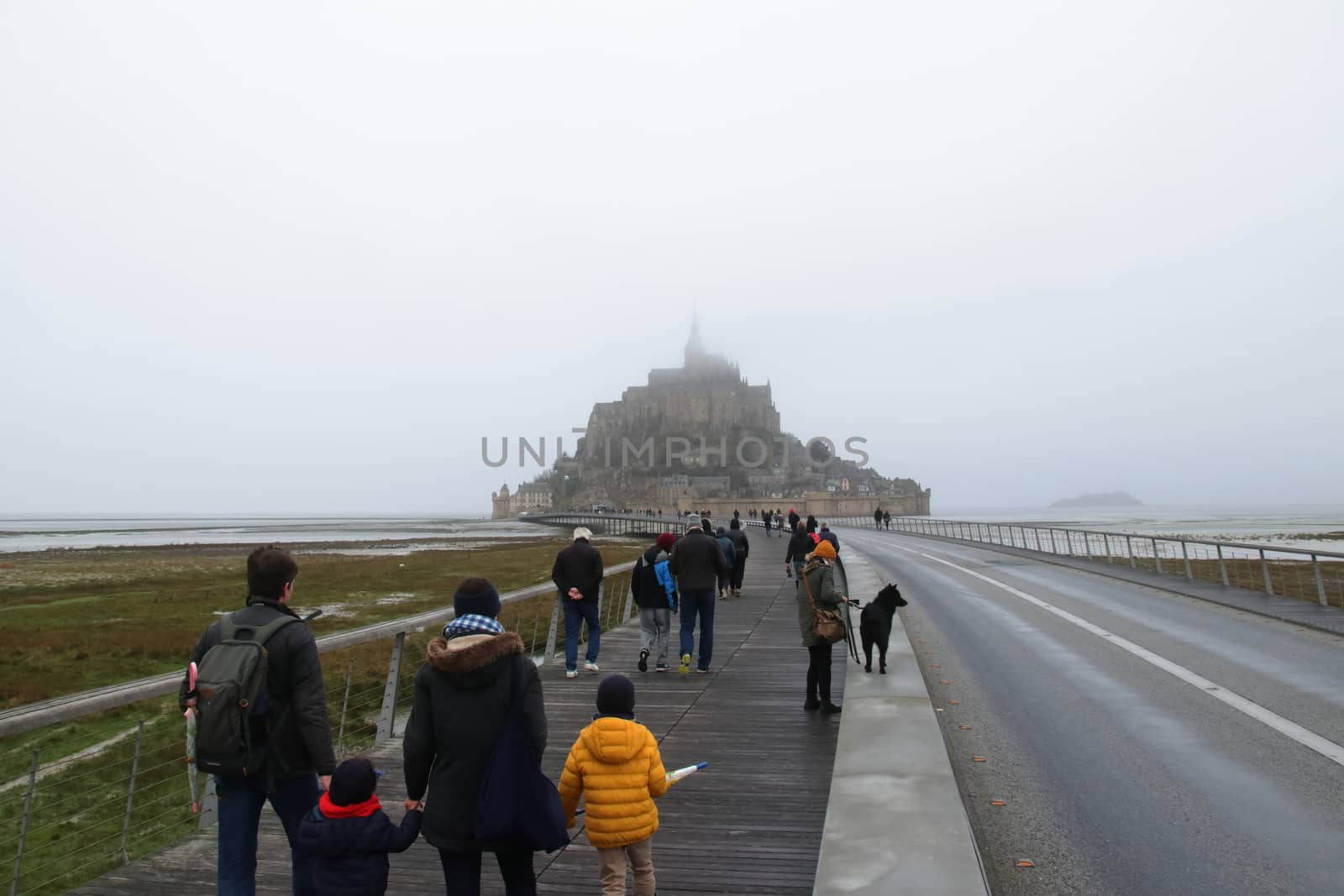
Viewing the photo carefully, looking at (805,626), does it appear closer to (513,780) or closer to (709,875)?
(709,875)

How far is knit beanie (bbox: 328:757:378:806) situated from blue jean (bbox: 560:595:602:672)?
21.0 ft

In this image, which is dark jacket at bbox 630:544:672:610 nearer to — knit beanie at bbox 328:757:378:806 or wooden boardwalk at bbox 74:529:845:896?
wooden boardwalk at bbox 74:529:845:896

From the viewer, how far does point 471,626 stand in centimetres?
396

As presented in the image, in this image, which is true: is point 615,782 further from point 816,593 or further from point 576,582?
point 576,582

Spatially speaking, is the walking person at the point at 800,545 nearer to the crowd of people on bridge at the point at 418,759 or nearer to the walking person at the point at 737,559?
the walking person at the point at 737,559

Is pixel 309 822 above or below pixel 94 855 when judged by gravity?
above

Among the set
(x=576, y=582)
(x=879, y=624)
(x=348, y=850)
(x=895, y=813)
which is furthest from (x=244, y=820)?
(x=879, y=624)

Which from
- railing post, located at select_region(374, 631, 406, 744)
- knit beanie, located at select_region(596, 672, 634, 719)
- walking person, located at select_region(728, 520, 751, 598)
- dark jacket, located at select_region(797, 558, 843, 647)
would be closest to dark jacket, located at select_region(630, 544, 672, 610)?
dark jacket, located at select_region(797, 558, 843, 647)

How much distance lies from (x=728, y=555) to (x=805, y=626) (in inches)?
403

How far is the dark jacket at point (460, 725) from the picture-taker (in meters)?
3.84

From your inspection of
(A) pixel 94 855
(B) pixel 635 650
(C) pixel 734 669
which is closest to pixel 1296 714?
(C) pixel 734 669

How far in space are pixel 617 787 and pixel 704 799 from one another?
7.28ft

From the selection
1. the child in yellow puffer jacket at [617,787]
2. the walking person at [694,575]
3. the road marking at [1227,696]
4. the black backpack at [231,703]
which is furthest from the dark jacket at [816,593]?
the black backpack at [231,703]

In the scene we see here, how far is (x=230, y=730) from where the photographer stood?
3877mm
